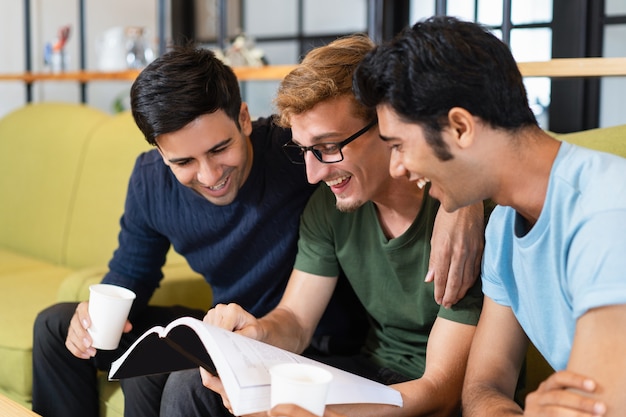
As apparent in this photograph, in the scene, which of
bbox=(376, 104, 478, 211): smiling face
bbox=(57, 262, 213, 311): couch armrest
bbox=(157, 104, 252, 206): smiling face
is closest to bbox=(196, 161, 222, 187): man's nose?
bbox=(157, 104, 252, 206): smiling face

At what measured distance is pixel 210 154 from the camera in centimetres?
171

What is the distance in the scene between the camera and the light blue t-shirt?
1.00 m

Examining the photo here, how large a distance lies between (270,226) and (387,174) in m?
0.39

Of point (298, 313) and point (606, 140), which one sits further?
point (298, 313)

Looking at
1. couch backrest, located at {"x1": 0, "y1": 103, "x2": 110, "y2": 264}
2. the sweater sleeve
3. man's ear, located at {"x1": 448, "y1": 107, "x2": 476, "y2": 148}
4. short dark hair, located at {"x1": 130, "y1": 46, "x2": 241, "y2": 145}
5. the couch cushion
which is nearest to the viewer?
man's ear, located at {"x1": 448, "y1": 107, "x2": 476, "y2": 148}

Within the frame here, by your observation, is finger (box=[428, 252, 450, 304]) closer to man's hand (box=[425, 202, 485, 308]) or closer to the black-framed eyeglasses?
man's hand (box=[425, 202, 485, 308])

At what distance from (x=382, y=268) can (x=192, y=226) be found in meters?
0.50

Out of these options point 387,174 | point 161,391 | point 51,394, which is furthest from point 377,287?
point 51,394

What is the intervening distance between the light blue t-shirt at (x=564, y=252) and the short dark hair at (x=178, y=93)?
0.68m

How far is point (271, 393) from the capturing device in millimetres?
1066

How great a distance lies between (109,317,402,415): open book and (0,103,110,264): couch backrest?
5.33ft

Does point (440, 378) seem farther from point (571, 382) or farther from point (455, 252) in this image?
point (571, 382)

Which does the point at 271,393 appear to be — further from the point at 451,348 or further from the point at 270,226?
the point at 270,226

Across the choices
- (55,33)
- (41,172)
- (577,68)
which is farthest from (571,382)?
(55,33)
